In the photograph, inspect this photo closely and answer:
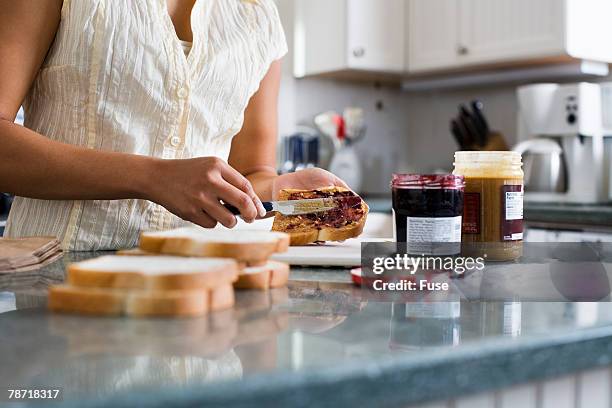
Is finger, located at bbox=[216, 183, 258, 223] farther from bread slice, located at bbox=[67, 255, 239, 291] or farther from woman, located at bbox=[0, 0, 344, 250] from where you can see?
bread slice, located at bbox=[67, 255, 239, 291]

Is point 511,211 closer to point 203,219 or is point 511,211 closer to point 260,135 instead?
point 203,219

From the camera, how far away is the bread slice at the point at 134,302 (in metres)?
0.64

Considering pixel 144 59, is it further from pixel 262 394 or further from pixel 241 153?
pixel 262 394

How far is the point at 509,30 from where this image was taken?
3232mm

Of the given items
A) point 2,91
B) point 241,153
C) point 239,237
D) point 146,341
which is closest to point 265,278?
point 239,237

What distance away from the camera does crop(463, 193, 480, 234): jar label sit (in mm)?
985

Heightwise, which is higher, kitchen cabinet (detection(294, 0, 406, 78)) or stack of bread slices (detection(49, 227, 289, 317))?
kitchen cabinet (detection(294, 0, 406, 78))

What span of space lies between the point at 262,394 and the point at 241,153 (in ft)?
3.94

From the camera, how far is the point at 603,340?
64cm

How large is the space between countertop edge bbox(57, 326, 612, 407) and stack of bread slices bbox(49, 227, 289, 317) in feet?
0.61

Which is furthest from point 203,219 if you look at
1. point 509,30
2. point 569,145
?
point 509,30

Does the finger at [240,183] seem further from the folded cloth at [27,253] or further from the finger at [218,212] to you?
the folded cloth at [27,253]

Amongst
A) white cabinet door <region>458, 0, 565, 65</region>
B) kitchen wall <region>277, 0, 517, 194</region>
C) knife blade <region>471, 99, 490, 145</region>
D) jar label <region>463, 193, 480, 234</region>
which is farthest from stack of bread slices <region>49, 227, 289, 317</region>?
kitchen wall <region>277, 0, 517, 194</region>

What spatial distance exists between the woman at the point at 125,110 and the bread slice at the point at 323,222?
89mm
